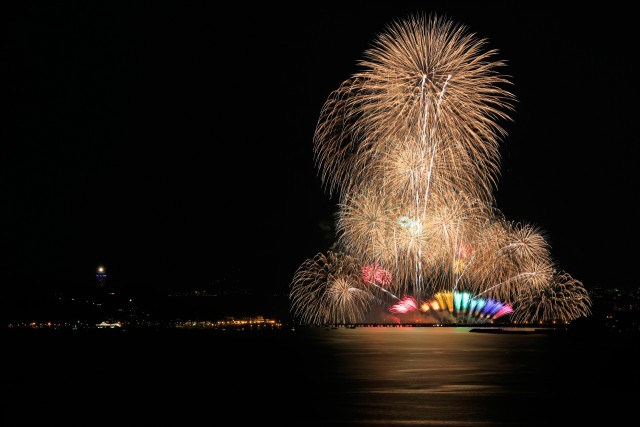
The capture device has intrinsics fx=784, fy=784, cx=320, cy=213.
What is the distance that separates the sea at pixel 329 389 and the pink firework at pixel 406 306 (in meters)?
39.7

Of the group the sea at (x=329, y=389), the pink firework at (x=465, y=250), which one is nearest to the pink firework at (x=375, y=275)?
the pink firework at (x=465, y=250)

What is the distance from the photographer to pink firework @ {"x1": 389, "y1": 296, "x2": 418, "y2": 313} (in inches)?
3297

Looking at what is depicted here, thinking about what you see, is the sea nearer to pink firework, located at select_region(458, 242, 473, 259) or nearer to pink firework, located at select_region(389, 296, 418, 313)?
pink firework, located at select_region(458, 242, 473, 259)

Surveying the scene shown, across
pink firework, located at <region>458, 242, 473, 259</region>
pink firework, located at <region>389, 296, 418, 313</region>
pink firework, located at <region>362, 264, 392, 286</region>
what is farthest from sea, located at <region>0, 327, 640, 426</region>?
pink firework, located at <region>389, 296, 418, 313</region>

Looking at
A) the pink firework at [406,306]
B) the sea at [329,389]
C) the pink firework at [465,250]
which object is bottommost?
the pink firework at [406,306]

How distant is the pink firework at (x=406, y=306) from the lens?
8375 cm

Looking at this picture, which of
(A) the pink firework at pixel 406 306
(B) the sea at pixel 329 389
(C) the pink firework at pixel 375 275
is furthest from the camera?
(A) the pink firework at pixel 406 306

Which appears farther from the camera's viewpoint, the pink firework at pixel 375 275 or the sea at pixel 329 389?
the pink firework at pixel 375 275

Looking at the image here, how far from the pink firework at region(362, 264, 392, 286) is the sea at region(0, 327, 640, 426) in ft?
91.9

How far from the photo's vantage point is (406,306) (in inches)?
3329

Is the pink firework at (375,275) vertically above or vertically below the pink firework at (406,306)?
above

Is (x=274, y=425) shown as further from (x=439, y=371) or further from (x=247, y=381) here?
(x=439, y=371)

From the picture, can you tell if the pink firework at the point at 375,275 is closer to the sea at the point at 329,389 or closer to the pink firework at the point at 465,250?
the pink firework at the point at 465,250

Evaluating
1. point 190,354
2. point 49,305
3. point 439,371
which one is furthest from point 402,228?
point 49,305
